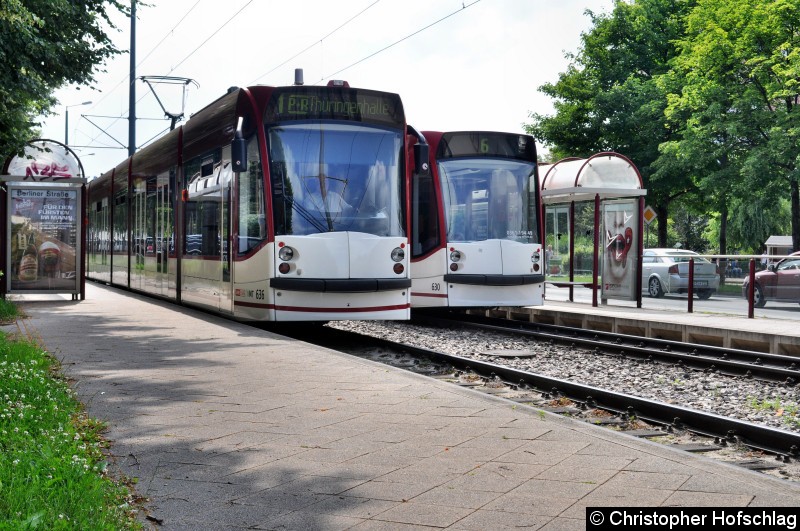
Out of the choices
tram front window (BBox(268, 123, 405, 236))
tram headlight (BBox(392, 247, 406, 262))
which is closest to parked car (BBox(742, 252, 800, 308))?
tram headlight (BBox(392, 247, 406, 262))

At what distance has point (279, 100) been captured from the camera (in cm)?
1290

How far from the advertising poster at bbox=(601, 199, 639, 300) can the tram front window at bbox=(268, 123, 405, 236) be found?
8.60 metres

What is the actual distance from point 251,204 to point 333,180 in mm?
1228

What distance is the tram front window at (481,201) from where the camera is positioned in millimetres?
16297

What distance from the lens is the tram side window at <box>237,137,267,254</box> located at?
12789mm

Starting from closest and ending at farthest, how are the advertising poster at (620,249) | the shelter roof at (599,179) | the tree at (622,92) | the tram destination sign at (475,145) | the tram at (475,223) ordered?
1. the tram at (475,223)
2. the tram destination sign at (475,145)
3. the shelter roof at (599,179)
4. the advertising poster at (620,249)
5. the tree at (622,92)

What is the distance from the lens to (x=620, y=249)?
810 inches

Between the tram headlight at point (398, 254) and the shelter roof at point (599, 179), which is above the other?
the shelter roof at point (599, 179)

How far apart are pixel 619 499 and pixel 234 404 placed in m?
3.52

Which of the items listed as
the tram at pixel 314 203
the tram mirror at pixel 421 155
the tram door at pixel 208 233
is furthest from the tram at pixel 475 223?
the tram door at pixel 208 233

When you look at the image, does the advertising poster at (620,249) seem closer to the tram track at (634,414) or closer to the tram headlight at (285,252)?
the tram track at (634,414)

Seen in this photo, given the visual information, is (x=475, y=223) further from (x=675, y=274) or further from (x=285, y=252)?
(x=675, y=274)

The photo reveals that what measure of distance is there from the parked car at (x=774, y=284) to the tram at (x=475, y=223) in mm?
4522

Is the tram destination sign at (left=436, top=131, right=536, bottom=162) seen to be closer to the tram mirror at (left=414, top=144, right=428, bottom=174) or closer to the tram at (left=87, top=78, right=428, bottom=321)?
the tram at (left=87, top=78, right=428, bottom=321)
